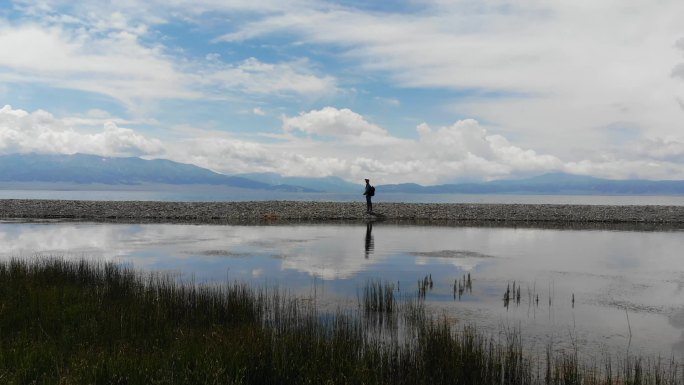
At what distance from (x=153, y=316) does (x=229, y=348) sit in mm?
3635

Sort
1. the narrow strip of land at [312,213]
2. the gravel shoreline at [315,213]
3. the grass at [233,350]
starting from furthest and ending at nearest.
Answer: the narrow strip of land at [312,213] < the gravel shoreline at [315,213] < the grass at [233,350]

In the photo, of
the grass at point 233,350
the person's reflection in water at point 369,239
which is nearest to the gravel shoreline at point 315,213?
the person's reflection in water at point 369,239

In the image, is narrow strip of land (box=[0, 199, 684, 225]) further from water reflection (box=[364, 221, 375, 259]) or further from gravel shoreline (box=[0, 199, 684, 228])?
water reflection (box=[364, 221, 375, 259])

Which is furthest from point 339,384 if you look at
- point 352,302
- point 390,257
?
point 390,257

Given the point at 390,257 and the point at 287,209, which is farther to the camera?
the point at 287,209

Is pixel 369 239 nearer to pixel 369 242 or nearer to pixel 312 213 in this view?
pixel 369 242

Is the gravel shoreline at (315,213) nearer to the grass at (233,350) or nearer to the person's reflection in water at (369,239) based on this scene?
the person's reflection in water at (369,239)

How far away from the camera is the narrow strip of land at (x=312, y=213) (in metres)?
53.8

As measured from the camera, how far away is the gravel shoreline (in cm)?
5331

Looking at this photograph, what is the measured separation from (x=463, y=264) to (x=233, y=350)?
55.6 feet

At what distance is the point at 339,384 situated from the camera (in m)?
8.98

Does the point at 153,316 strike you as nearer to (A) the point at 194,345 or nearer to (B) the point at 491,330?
(A) the point at 194,345

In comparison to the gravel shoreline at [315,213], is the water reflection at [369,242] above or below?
below

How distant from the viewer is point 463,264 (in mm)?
25047
